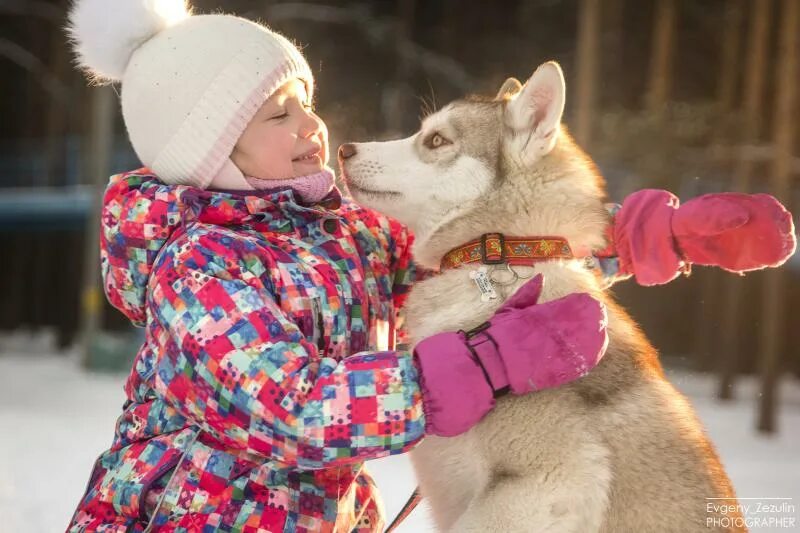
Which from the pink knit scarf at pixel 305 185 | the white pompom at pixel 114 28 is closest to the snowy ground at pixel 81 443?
the pink knit scarf at pixel 305 185

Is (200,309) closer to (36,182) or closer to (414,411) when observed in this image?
(414,411)

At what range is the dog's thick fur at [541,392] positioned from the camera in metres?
1.38

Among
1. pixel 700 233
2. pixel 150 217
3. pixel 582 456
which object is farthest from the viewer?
pixel 700 233

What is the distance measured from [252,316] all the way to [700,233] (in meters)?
0.95

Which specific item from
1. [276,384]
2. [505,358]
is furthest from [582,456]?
[276,384]

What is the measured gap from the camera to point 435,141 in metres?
1.86

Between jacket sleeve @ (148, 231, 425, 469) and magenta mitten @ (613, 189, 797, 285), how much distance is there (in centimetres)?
72

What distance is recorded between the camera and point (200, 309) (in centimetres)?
133

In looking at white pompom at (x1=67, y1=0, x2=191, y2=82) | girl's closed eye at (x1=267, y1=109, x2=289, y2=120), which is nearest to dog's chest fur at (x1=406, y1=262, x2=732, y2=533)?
girl's closed eye at (x1=267, y1=109, x2=289, y2=120)

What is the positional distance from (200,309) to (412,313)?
0.51 meters

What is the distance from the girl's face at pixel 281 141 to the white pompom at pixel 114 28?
0.97 ft

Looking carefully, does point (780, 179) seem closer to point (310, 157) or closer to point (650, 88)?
point (650, 88)

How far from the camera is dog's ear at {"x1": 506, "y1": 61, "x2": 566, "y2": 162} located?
1646 millimetres

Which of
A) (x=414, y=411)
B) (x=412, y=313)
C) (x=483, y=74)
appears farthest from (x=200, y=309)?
(x=483, y=74)
